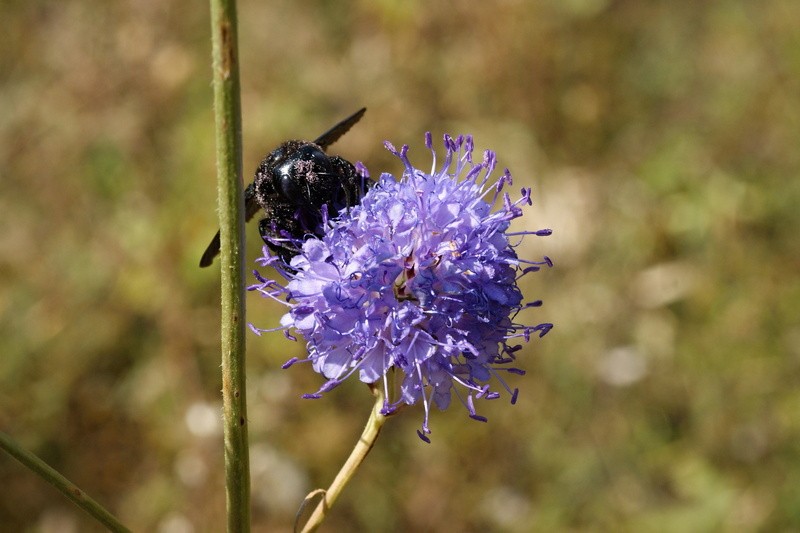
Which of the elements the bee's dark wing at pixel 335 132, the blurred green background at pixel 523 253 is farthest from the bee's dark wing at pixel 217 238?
the blurred green background at pixel 523 253

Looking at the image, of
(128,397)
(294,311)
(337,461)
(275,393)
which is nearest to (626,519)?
(337,461)

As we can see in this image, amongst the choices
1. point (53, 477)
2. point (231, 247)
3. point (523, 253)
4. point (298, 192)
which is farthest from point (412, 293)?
point (523, 253)

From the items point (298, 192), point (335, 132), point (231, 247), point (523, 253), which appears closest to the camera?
point (231, 247)

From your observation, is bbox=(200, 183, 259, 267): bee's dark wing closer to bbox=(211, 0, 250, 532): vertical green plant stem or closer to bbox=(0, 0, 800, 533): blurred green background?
bbox=(211, 0, 250, 532): vertical green plant stem

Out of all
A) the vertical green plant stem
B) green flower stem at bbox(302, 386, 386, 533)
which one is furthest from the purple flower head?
the vertical green plant stem

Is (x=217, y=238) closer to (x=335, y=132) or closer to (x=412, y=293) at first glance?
(x=335, y=132)

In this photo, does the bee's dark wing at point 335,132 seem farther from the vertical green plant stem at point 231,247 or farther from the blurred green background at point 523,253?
the blurred green background at point 523,253
